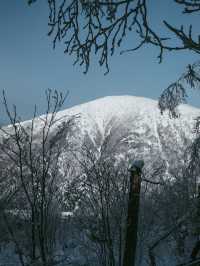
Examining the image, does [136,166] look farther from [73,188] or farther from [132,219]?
[73,188]

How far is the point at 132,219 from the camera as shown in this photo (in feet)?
16.3

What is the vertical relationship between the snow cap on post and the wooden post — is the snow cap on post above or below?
above

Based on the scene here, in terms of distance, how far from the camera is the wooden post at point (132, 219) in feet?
16.3

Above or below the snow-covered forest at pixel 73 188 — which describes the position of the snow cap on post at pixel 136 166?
above

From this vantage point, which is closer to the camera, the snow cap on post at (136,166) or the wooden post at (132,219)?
the wooden post at (132,219)

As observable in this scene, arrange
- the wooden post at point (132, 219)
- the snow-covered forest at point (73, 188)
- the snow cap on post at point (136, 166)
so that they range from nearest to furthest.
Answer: the wooden post at point (132, 219)
the snow cap on post at point (136, 166)
the snow-covered forest at point (73, 188)

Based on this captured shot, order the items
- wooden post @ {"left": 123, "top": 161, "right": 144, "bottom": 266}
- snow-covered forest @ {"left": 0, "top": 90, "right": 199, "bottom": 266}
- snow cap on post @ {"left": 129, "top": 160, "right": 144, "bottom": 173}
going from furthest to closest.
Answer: snow-covered forest @ {"left": 0, "top": 90, "right": 199, "bottom": 266} < snow cap on post @ {"left": 129, "top": 160, "right": 144, "bottom": 173} < wooden post @ {"left": 123, "top": 161, "right": 144, "bottom": 266}

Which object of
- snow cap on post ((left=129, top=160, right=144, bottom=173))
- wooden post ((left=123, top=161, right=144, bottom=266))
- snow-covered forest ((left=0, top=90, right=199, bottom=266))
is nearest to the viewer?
wooden post ((left=123, top=161, right=144, bottom=266))

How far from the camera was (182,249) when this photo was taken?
2688 centimetres

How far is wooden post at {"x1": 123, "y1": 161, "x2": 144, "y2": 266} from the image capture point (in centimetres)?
498

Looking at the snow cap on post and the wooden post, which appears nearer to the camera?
the wooden post

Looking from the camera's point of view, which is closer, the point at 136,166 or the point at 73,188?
the point at 136,166

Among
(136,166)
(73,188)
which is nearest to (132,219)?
(136,166)

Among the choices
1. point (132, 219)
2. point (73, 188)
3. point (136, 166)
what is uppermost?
point (136, 166)
